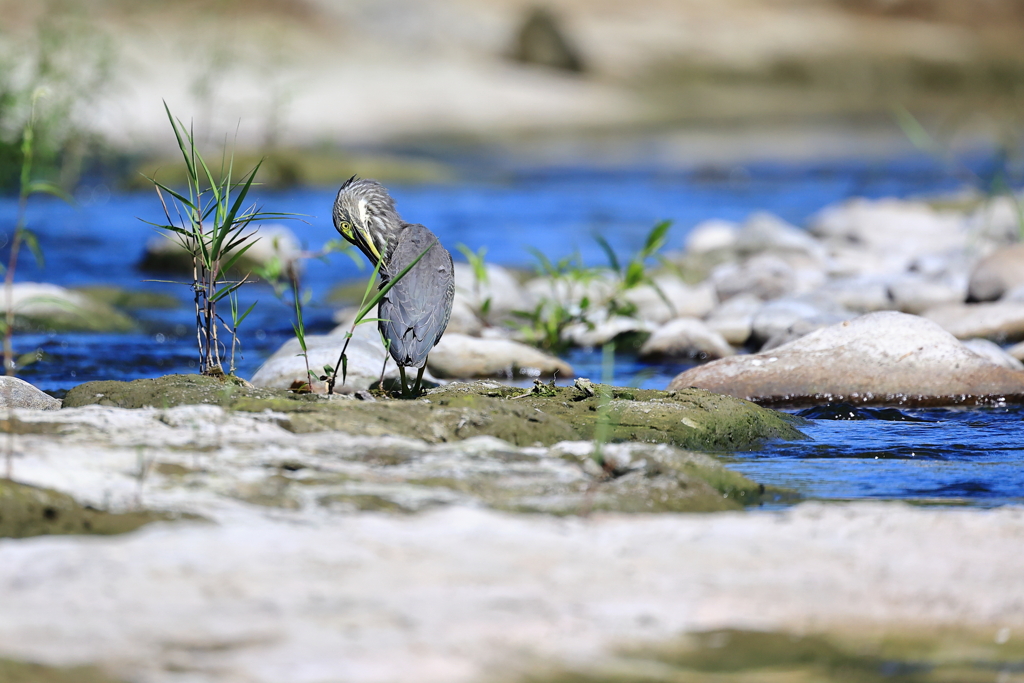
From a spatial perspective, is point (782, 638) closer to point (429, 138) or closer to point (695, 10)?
point (429, 138)

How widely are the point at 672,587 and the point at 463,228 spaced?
891 cm

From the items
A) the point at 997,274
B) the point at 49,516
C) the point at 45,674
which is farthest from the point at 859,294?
the point at 45,674

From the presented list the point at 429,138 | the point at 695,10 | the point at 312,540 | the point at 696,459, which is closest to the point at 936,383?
the point at 696,459

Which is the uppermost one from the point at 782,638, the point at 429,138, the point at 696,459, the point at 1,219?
the point at 429,138

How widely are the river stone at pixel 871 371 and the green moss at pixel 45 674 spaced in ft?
9.47

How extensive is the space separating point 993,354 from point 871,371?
0.67 m

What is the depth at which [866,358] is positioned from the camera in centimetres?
427

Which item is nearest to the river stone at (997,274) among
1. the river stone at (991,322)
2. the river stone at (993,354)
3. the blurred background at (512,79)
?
the river stone at (991,322)

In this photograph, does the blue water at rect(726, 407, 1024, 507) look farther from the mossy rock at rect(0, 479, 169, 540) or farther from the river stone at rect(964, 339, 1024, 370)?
the mossy rock at rect(0, 479, 169, 540)

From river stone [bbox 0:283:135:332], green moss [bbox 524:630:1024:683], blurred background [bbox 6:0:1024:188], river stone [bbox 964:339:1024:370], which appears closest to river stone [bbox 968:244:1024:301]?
river stone [bbox 964:339:1024:370]

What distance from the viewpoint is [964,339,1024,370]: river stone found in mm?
4496

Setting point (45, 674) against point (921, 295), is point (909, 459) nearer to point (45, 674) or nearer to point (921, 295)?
point (45, 674)

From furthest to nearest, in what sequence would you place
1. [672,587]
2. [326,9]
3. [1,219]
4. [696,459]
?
[326,9] < [1,219] < [696,459] < [672,587]

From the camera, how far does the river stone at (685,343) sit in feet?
17.6
